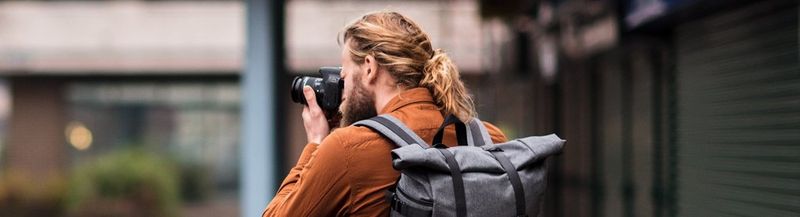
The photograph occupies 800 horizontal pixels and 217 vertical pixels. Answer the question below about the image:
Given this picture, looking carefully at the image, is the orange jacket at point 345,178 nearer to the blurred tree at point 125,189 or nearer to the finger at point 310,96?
the finger at point 310,96

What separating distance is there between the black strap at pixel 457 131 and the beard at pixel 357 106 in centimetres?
18

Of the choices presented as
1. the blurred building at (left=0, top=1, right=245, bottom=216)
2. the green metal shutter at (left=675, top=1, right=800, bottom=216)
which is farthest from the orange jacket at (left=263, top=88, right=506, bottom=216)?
the blurred building at (left=0, top=1, right=245, bottom=216)

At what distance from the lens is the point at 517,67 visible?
1410 centimetres

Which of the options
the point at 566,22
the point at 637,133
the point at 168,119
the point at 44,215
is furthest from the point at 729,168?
the point at 168,119

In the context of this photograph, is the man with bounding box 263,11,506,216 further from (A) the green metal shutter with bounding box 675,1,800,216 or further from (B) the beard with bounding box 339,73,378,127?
(A) the green metal shutter with bounding box 675,1,800,216

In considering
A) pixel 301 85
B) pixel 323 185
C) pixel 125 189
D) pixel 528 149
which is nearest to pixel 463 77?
pixel 301 85

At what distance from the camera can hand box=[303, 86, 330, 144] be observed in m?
2.42

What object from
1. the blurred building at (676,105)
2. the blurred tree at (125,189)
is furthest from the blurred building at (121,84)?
the blurred building at (676,105)

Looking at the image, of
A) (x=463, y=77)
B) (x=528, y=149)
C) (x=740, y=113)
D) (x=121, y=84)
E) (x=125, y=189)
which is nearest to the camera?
(x=528, y=149)

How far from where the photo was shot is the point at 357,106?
235 centimetres

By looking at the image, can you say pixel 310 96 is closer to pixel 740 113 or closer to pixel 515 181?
pixel 515 181

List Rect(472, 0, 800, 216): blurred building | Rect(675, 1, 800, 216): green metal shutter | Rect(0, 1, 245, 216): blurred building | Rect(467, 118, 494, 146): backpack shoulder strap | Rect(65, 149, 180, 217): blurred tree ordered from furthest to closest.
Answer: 1. Rect(0, 1, 245, 216): blurred building
2. Rect(65, 149, 180, 217): blurred tree
3. Rect(472, 0, 800, 216): blurred building
4. Rect(675, 1, 800, 216): green metal shutter
5. Rect(467, 118, 494, 146): backpack shoulder strap

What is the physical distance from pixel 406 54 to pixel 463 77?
3321 millimetres

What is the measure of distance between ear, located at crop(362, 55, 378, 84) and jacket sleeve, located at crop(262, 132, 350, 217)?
0.19 metres
